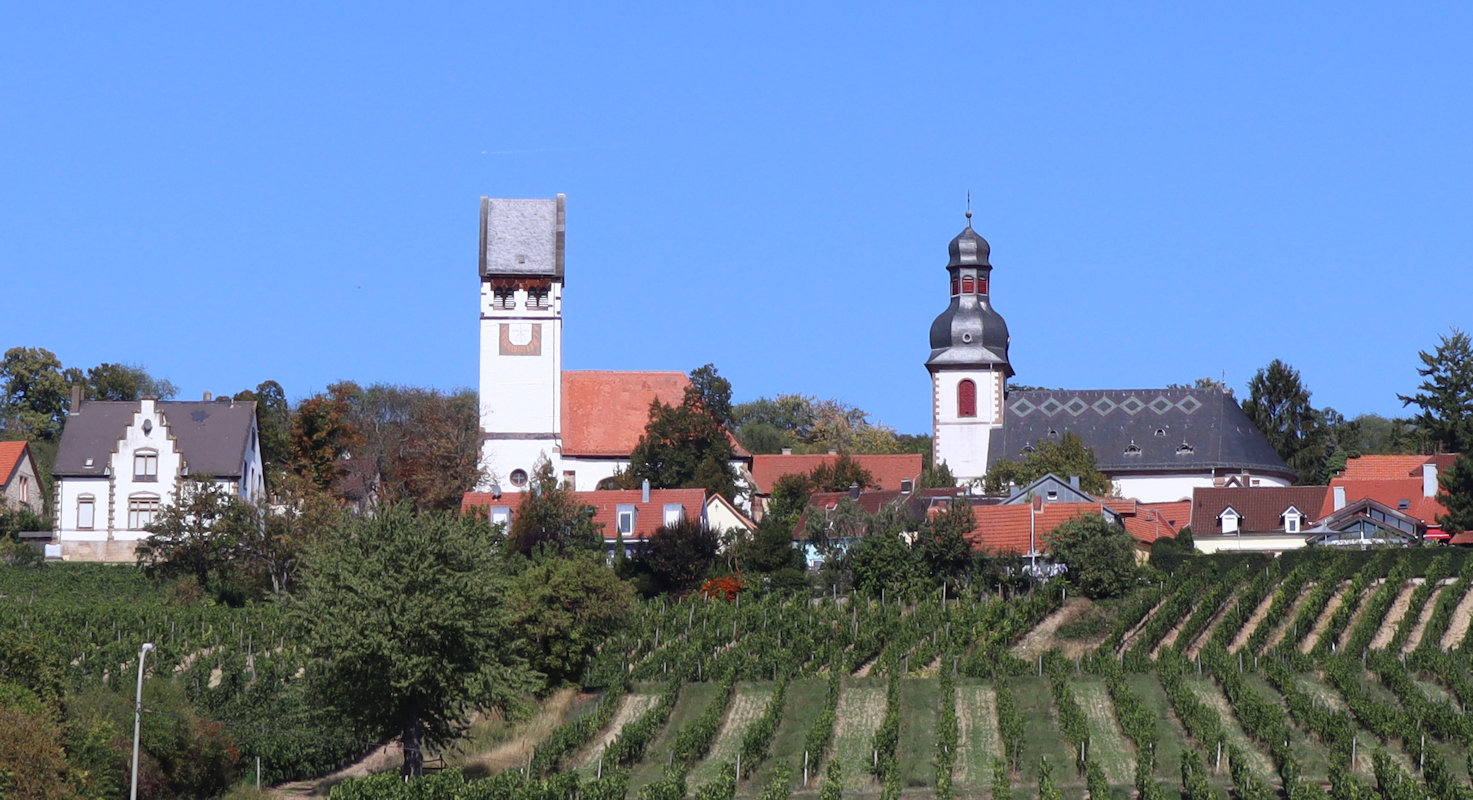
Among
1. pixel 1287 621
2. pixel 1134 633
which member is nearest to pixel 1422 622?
pixel 1287 621

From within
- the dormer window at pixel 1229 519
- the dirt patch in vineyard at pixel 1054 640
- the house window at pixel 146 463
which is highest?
the house window at pixel 146 463

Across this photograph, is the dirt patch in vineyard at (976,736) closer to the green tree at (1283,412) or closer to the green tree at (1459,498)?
the green tree at (1459,498)

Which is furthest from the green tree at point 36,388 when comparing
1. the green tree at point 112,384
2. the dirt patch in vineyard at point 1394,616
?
the dirt patch in vineyard at point 1394,616

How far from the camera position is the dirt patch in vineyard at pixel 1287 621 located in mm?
56144

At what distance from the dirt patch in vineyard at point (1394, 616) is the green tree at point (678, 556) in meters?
20.4

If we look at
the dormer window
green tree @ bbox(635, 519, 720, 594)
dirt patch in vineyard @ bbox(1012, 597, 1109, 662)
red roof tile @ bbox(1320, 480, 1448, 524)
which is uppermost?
red roof tile @ bbox(1320, 480, 1448, 524)

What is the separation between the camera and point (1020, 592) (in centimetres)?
6425

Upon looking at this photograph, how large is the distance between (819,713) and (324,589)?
1109cm

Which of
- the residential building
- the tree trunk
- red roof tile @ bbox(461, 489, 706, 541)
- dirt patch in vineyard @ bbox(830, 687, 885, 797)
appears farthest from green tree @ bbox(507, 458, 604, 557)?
the tree trunk

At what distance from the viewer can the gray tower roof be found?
9331 cm

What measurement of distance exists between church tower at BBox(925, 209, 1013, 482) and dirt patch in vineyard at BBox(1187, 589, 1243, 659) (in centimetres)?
3045

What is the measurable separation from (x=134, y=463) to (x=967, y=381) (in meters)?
35.0

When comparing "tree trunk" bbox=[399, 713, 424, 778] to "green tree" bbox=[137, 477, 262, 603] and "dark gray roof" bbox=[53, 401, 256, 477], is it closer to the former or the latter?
"green tree" bbox=[137, 477, 262, 603]

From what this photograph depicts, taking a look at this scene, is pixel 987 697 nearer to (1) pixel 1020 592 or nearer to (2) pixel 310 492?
(1) pixel 1020 592
